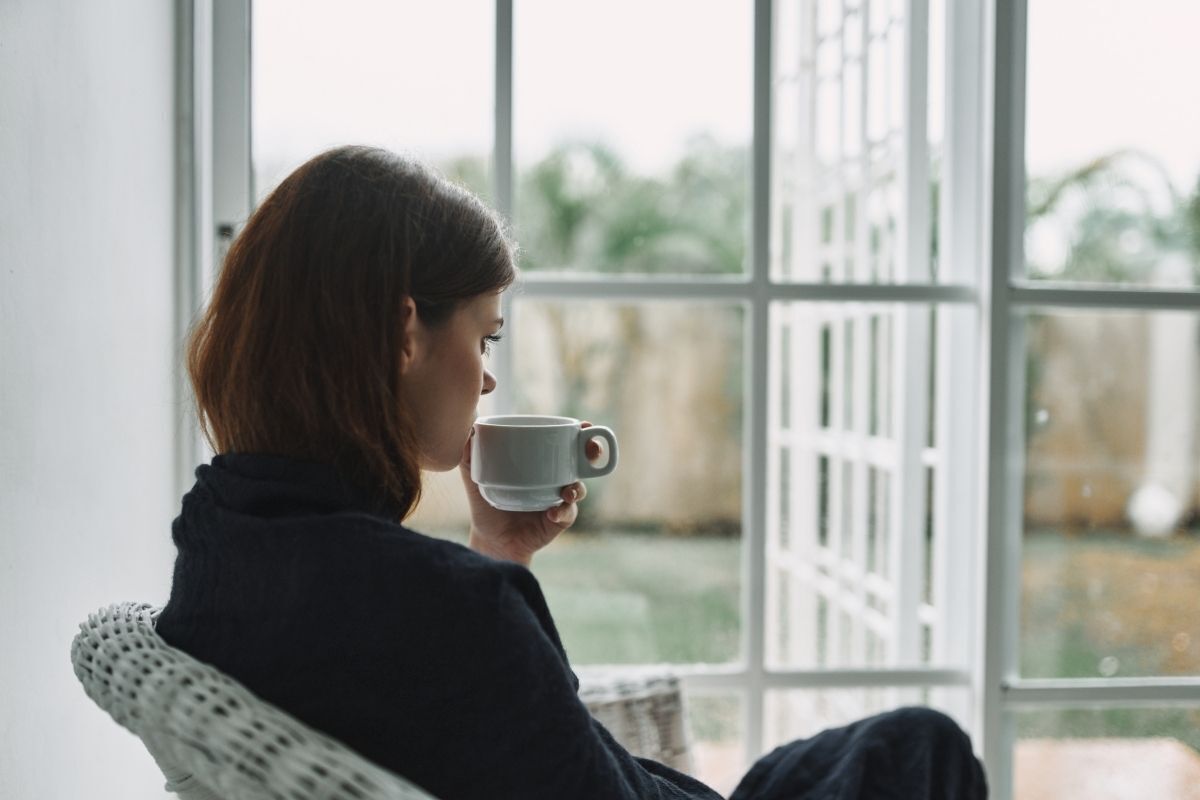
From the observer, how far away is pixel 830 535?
5.46 ft

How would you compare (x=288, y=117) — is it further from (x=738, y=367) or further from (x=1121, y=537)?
(x=1121, y=537)

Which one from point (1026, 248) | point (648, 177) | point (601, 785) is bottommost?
point (601, 785)

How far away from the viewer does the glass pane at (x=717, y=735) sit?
1.63 meters

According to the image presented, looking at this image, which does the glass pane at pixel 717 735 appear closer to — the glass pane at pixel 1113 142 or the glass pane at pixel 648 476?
the glass pane at pixel 648 476

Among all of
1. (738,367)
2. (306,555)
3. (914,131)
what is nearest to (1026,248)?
(914,131)

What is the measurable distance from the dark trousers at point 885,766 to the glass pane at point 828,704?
600 millimetres

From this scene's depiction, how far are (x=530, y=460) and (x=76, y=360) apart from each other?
471 millimetres

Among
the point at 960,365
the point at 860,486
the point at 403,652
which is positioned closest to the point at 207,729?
the point at 403,652

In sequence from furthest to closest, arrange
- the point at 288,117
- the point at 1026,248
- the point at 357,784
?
1. the point at 1026,248
2. the point at 288,117
3. the point at 357,784

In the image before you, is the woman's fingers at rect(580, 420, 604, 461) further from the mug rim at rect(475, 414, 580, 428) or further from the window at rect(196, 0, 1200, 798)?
the window at rect(196, 0, 1200, 798)

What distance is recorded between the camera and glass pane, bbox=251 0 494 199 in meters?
1.51

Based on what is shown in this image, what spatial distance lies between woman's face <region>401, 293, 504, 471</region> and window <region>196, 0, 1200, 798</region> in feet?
1.86

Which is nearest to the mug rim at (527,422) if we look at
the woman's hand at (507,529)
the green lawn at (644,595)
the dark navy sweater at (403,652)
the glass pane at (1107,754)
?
the woman's hand at (507,529)

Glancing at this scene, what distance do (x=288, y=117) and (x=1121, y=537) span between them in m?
1.56
